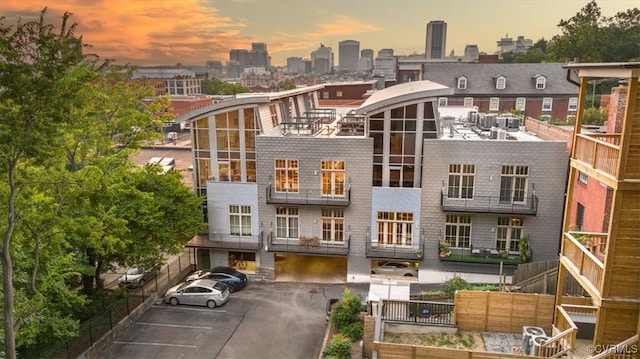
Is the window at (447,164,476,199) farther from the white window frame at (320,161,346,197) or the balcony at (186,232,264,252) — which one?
the balcony at (186,232,264,252)

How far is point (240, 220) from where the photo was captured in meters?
26.4

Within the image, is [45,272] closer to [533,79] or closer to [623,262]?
[623,262]

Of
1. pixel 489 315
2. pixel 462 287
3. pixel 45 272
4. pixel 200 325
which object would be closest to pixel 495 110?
pixel 462 287

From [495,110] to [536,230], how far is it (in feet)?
107

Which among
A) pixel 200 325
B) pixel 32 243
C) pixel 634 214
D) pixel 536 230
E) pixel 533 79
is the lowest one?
pixel 200 325

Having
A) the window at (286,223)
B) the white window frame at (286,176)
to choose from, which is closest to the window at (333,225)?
the window at (286,223)

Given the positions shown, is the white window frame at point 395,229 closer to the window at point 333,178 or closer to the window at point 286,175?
the window at point 333,178

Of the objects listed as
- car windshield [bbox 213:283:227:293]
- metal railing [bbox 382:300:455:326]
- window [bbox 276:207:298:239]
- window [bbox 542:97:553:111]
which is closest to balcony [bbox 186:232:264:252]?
window [bbox 276:207:298:239]

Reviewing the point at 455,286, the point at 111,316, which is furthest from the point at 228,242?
the point at 455,286

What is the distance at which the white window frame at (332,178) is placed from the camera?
24.8 m

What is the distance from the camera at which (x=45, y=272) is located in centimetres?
1666

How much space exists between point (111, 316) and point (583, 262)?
63.4ft

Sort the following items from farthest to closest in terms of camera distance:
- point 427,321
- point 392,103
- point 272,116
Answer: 1. point 272,116
2. point 392,103
3. point 427,321

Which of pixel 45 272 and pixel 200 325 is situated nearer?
pixel 45 272
